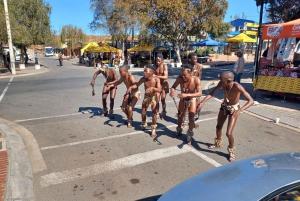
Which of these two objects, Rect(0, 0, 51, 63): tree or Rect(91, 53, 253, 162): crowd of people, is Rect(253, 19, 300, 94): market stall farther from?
Rect(0, 0, 51, 63): tree

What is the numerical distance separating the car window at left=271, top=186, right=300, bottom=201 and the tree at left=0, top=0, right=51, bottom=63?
2549 cm

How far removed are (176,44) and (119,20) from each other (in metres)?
8.78

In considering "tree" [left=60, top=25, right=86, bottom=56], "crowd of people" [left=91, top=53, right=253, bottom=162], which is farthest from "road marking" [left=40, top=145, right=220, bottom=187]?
"tree" [left=60, top=25, right=86, bottom=56]

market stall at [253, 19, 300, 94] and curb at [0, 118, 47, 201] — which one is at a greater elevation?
market stall at [253, 19, 300, 94]

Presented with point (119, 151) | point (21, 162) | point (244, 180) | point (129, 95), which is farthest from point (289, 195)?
point (129, 95)

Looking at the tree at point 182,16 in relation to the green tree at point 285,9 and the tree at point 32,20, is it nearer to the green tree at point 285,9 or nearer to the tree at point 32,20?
the green tree at point 285,9

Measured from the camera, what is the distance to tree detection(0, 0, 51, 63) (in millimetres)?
24469

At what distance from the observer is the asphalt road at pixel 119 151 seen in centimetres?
367

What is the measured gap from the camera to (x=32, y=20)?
26.2 m

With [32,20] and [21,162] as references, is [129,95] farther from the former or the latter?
[32,20]

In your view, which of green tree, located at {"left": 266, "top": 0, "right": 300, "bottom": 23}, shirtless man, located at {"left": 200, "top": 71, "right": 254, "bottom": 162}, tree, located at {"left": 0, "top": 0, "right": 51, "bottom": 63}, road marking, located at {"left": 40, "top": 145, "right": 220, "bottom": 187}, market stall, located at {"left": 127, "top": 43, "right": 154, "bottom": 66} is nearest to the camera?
road marking, located at {"left": 40, "top": 145, "right": 220, "bottom": 187}

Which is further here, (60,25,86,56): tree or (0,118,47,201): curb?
(60,25,86,56): tree

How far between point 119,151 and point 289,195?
3.49 meters

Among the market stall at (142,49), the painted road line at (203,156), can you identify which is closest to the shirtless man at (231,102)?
the painted road line at (203,156)
